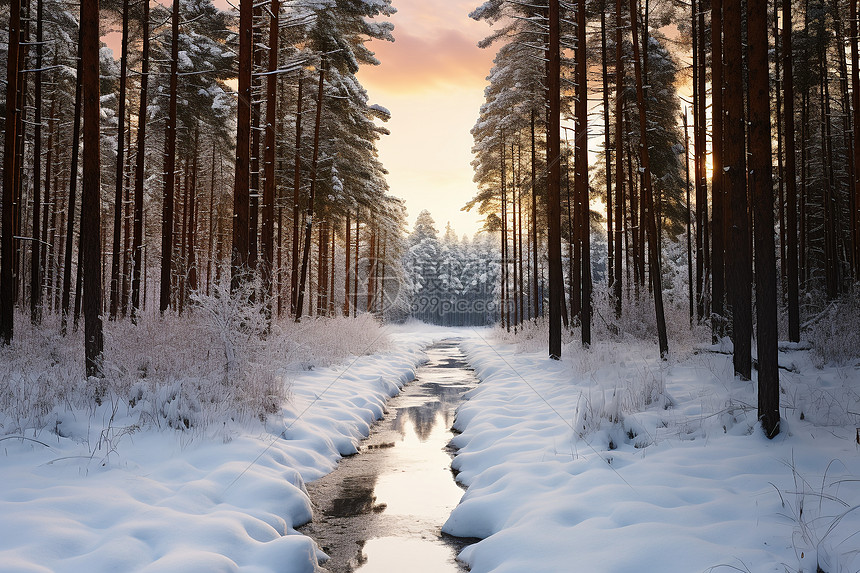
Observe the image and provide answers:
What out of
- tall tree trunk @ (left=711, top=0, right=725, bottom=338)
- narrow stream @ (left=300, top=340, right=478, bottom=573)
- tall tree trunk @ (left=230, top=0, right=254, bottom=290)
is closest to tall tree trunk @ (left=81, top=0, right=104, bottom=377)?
tall tree trunk @ (left=230, top=0, right=254, bottom=290)

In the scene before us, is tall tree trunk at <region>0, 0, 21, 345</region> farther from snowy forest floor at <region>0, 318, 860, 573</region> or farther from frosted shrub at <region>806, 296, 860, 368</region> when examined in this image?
frosted shrub at <region>806, 296, 860, 368</region>

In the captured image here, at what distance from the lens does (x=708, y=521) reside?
382 cm

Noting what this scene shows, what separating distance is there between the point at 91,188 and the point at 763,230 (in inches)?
352

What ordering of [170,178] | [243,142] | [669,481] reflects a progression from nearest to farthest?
[669,481]
[243,142]
[170,178]

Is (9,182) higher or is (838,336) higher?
(9,182)

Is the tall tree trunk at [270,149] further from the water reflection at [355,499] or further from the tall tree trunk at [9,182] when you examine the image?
the water reflection at [355,499]

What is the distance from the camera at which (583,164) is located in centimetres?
1414

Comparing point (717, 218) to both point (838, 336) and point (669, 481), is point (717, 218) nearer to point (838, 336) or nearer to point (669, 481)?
point (838, 336)

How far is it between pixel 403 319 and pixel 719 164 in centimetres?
5373

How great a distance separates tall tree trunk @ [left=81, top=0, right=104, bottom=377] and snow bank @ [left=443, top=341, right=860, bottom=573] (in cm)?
585

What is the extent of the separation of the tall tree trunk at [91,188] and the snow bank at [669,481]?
230 inches

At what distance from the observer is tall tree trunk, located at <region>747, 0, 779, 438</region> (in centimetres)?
509

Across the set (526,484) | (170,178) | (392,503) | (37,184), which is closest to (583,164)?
(526,484)

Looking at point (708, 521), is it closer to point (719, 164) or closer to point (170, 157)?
point (719, 164)
